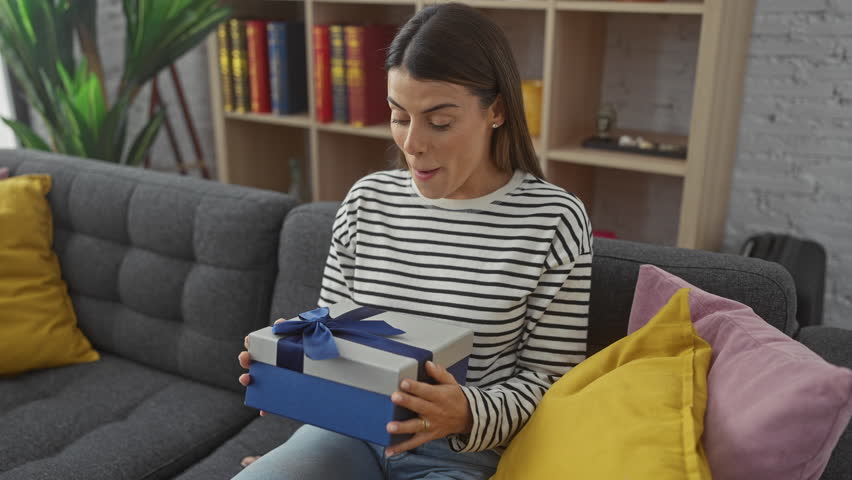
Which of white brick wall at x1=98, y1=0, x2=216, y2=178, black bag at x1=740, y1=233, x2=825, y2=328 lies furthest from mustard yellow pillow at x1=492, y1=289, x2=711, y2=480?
white brick wall at x1=98, y1=0, x2=216, y2=178

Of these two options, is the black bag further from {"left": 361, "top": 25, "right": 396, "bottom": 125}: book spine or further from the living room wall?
{"left": 361, "top": 25, "right": 396, "bottom": 125}: book spine

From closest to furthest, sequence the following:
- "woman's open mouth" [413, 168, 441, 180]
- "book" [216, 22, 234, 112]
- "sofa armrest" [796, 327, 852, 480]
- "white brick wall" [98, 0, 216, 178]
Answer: "sofa armrest" [796, 327, 852, 480], "woman's open mouth" [413, 168, 441, 180], "book" [216, 22, 234, 112], "white brick wall" [98, 0, 216, 178]

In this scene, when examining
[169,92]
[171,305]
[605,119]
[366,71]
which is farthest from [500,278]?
[169,92]

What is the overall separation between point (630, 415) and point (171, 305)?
1.16m

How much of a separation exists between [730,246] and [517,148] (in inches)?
54.2

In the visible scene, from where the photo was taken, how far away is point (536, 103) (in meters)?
2.30

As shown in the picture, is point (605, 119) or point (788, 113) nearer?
point (788, 113)

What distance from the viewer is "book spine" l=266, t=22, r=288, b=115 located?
8.76ft

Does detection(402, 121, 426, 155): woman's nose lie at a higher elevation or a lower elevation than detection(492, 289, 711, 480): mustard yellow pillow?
higher

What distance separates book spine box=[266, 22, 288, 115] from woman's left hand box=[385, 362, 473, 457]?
6.48 ft

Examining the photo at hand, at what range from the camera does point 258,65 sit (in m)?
2.74

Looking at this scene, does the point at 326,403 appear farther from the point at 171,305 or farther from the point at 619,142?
the point at 619,142

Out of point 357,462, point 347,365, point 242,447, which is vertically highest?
point 347,365

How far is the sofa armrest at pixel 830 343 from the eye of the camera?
3.83 feet
